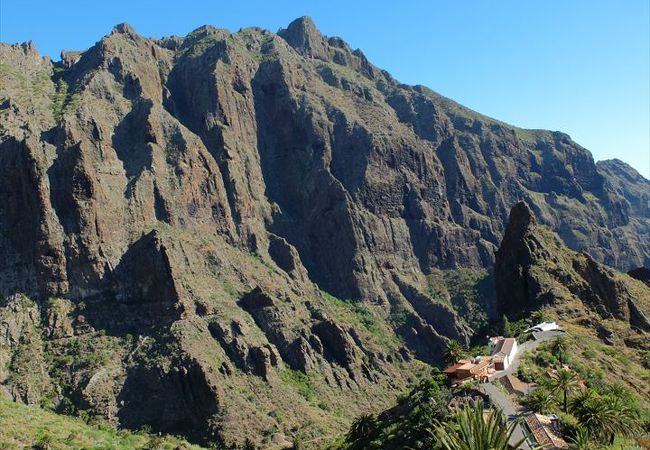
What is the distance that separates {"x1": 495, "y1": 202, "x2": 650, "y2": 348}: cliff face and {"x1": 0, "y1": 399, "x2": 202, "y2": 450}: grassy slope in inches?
2614

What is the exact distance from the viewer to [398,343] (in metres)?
187

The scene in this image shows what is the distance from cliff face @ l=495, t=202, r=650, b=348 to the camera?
11312 cm

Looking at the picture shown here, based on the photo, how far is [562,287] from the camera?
121 m

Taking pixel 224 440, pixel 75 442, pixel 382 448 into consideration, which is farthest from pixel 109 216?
pixel 382 448

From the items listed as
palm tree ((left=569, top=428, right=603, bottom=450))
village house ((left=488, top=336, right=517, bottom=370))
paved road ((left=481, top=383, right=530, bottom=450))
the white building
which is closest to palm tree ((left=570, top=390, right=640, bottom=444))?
palm tree ((left=569, top=428, right=603, bottom=450))

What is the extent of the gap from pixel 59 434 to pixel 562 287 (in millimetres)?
88618

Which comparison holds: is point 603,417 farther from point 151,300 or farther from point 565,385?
point 151,300

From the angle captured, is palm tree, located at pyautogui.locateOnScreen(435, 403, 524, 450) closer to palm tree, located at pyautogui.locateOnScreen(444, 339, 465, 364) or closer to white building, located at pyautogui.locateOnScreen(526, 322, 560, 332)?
white building, located at pyautogui.locateOnScreen(526, 322, 560, 332)

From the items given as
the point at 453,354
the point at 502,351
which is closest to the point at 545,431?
the point at 502,351

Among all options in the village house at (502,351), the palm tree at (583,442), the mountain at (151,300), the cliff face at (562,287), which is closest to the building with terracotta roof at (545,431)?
the palm tree at (583,442)

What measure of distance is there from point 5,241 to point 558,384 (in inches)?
4688

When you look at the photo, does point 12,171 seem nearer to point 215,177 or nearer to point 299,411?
A: point 215,177

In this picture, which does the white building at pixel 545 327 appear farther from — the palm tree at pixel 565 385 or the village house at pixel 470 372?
the palm tree at pixel 565 385

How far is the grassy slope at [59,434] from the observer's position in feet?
271
